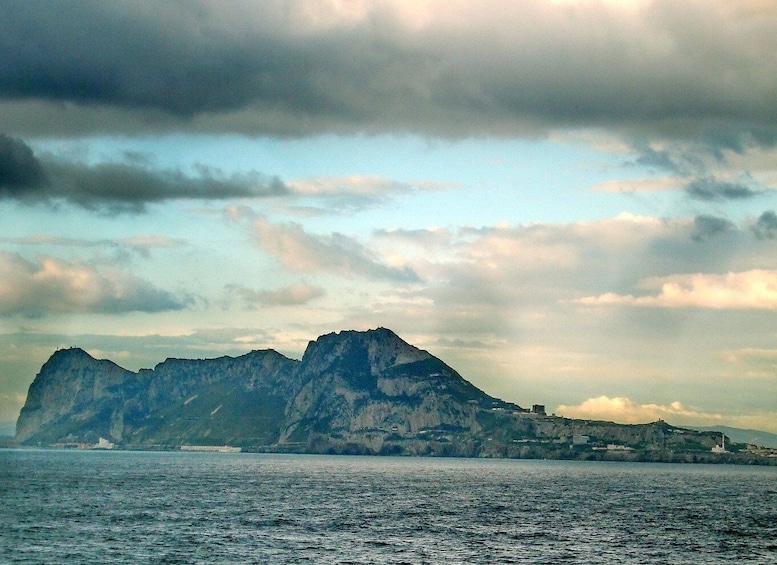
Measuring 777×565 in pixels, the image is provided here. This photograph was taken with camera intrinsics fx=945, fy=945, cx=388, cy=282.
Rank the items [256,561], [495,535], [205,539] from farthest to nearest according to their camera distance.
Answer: [495,535] < [205,539] < [256,561]

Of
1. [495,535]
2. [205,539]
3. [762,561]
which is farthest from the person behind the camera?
[495,535]

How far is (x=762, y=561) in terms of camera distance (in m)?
138

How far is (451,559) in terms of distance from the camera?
13238 cm

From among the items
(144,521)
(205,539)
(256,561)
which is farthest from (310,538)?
(144,521)

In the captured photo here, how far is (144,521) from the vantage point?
570 feet

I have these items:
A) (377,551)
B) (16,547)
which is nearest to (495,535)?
(377,551)

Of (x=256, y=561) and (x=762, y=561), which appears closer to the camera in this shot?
(x=256, y=561)

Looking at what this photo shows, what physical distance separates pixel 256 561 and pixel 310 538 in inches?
1045

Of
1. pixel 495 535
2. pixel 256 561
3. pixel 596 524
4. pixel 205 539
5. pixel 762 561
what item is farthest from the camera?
pixel 596 524

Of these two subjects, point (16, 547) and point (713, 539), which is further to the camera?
point (713, 539)

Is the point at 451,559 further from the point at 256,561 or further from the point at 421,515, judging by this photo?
the point at 421,515

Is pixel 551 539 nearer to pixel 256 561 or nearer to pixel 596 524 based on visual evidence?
pixel 596 524

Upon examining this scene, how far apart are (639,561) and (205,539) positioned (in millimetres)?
66357

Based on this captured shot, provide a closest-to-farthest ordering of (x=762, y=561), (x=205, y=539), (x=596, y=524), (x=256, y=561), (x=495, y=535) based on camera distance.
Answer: (x=256, y=561), (x=762, y=561), (x=205, y=539), (x=495, y=535), (x=596, y=524)
